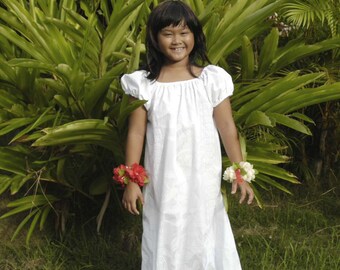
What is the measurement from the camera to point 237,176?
237 centimetres

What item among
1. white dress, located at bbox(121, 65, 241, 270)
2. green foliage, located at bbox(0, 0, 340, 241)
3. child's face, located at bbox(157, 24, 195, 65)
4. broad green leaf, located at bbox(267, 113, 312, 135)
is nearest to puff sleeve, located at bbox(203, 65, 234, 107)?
white dress, located at bbox(121, 65, 241, 270)

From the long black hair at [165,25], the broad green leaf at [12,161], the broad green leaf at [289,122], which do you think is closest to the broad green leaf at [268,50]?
the broad green leaf at [289,122]

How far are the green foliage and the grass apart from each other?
6.2 inches

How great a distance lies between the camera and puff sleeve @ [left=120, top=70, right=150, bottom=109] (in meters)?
2.34

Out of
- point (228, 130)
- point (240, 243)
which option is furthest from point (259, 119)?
point (240, 243)

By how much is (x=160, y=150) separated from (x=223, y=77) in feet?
1.13

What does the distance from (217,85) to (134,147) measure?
1.24 ft

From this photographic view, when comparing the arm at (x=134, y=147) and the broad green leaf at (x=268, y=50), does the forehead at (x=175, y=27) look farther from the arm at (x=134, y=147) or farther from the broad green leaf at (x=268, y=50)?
the broad green leaf at (x=268, y=50)

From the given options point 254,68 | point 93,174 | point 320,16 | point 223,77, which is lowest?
point 93,174

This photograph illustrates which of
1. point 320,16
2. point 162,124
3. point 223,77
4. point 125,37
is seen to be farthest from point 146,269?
point 320,16

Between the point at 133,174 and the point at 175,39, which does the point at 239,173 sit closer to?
the point at 133,174

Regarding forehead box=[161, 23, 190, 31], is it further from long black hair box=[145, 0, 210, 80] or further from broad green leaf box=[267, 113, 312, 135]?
broad green leaf box=[267, 113, 312, 135]

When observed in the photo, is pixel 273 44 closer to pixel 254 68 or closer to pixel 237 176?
pixel 254 68

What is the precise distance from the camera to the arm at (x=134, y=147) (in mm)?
2354
